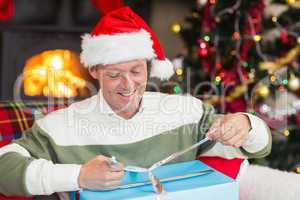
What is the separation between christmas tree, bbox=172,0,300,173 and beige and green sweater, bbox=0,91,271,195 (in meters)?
0.73

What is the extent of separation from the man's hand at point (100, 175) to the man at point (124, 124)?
4.9 inches

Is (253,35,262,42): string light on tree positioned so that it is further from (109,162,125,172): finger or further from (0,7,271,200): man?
(109,162,125,172): finger

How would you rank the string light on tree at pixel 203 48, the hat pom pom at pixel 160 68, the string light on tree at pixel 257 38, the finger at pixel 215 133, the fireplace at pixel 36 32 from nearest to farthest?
the finger at pixel 215 133
the hat pom pom at pixel 160 68
the string light on tree at pixel 257 38
the string light on tree at pixel 203 48
the fireplace at pixel 36 32

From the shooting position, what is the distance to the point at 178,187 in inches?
27.3

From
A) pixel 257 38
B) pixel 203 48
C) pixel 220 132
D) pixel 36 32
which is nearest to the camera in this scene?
pixel 220 132

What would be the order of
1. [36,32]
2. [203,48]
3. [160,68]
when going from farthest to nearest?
[36,32], [203,48], [160,68]

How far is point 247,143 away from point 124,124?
0.31 meters

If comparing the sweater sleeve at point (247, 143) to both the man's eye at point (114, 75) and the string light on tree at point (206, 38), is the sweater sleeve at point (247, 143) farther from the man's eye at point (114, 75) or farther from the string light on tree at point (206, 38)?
the string light on tree at point (206, 38)

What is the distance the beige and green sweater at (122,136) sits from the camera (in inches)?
34.2

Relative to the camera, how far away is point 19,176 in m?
0.76

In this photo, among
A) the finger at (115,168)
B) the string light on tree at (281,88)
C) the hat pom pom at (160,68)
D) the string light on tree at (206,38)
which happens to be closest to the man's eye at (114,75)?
the hat pom pom at (160,68)

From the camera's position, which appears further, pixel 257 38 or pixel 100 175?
pixel 257 38

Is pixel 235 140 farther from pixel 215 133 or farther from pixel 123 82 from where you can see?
pixel 123 82

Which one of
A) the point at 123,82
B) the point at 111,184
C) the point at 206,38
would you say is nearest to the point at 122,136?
the point at 123,82
